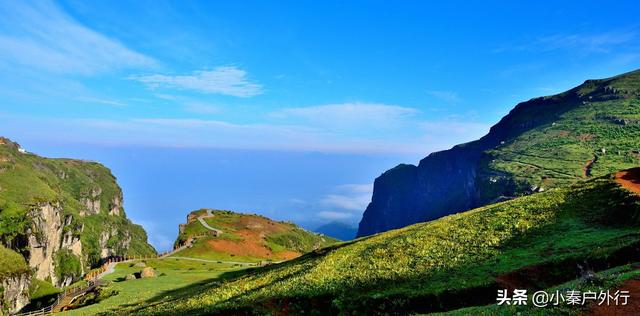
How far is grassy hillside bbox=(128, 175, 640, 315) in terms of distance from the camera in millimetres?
29125

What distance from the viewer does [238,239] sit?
446 ft

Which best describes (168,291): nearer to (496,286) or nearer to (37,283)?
(496,286)

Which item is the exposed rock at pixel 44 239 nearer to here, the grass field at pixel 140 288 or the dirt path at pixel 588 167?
the grass field at pixel 140 288

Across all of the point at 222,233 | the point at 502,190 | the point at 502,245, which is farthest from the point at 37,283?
the point at 502,190

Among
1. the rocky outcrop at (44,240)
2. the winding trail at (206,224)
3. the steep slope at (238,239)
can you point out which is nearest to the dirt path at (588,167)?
the steep slope at (238,239)

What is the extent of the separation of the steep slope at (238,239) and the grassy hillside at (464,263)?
77.9 m

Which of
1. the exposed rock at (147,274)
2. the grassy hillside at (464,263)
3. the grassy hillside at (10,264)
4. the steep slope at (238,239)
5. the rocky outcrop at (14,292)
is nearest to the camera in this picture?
the grassy hillside at (464,263)

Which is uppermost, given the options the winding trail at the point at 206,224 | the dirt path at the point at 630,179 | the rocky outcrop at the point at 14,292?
the winding trail at the point at 206,224

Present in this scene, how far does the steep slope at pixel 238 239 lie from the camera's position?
122 metres

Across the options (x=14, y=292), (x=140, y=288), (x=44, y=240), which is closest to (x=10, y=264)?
(x=14, y=292)

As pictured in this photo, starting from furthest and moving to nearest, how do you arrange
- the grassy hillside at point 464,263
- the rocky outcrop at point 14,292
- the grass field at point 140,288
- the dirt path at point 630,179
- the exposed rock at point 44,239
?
the exposed rock at point 44,239, the rocky outcrop at point 14,292, the grass field at point 140,288, the dirt path at point 630,179, the grassy hillside at point 464,263

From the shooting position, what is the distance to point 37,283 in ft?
437

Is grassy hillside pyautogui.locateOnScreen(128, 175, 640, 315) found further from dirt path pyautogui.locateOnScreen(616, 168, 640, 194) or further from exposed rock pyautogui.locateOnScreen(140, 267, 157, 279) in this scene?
exposed rock pyautogui.locateOnScreen(140, 267, 157, 279)

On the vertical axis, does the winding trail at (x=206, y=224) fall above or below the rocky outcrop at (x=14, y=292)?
above
